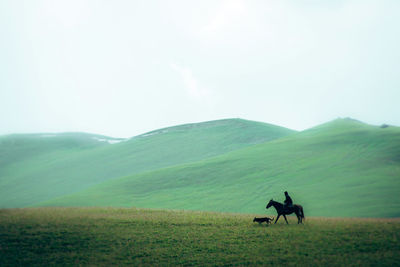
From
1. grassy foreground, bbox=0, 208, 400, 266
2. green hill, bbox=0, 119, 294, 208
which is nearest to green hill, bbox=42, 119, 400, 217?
green hill, bbox=0, 119, 294, 208

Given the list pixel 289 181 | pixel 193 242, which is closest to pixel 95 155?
pixel 289 181

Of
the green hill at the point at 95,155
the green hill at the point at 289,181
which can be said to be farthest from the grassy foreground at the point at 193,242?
the green hill at the point at 95,155

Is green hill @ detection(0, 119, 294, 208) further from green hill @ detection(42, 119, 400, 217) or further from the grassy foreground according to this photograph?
the grassy foreground

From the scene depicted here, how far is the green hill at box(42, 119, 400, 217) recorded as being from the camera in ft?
157

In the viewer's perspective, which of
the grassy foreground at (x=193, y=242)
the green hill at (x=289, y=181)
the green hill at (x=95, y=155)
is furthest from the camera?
the green hill at (x=95, y=155)

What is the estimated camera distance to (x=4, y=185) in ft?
305

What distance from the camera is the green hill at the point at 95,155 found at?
88.5 meters

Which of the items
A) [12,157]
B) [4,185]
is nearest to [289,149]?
[4,185]

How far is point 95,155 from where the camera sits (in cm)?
11300

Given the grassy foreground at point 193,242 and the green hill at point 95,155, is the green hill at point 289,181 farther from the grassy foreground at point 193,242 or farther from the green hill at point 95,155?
the grassy foreground at point 193,242

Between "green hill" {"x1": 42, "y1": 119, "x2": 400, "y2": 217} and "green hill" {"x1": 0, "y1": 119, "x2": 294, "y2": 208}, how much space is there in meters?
17.3

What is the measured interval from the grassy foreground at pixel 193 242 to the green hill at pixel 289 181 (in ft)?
67.7

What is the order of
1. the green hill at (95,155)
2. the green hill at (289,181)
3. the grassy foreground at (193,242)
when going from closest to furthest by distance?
the grassy foreground at (193,242), the green hill at (289,181), the green hill at (95,155)

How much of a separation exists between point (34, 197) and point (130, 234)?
6408 centimetres
